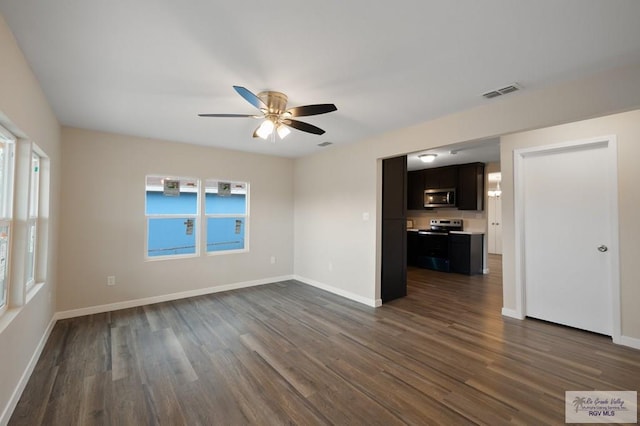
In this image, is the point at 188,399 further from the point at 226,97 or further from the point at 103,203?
the point at 103,203

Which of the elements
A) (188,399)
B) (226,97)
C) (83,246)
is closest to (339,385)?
(188,399)

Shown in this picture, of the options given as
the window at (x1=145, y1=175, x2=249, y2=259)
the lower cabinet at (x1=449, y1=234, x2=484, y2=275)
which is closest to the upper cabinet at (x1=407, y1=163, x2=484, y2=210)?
the lower cabinet at (x1=449, y1=234, x2=484, y2=275)

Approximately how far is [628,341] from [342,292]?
3350 millimetres

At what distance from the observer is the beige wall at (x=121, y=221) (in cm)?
369

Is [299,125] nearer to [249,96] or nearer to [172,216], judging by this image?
[249,96]

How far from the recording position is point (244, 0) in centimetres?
151

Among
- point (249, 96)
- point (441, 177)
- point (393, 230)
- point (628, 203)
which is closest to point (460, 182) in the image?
point (441, 177)

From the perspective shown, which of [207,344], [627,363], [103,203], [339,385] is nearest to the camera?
[339,385]

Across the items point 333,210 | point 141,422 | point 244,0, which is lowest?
point 141,422

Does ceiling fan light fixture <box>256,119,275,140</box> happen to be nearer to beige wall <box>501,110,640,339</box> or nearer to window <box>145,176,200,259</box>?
window <box>145,176,200,259</box>

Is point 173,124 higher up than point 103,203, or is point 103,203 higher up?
point 173,124

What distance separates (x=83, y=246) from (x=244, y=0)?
12.9 feet

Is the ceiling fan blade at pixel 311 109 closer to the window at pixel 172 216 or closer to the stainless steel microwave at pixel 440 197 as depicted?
the window at pixel 172 216

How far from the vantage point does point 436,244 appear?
679 cm
